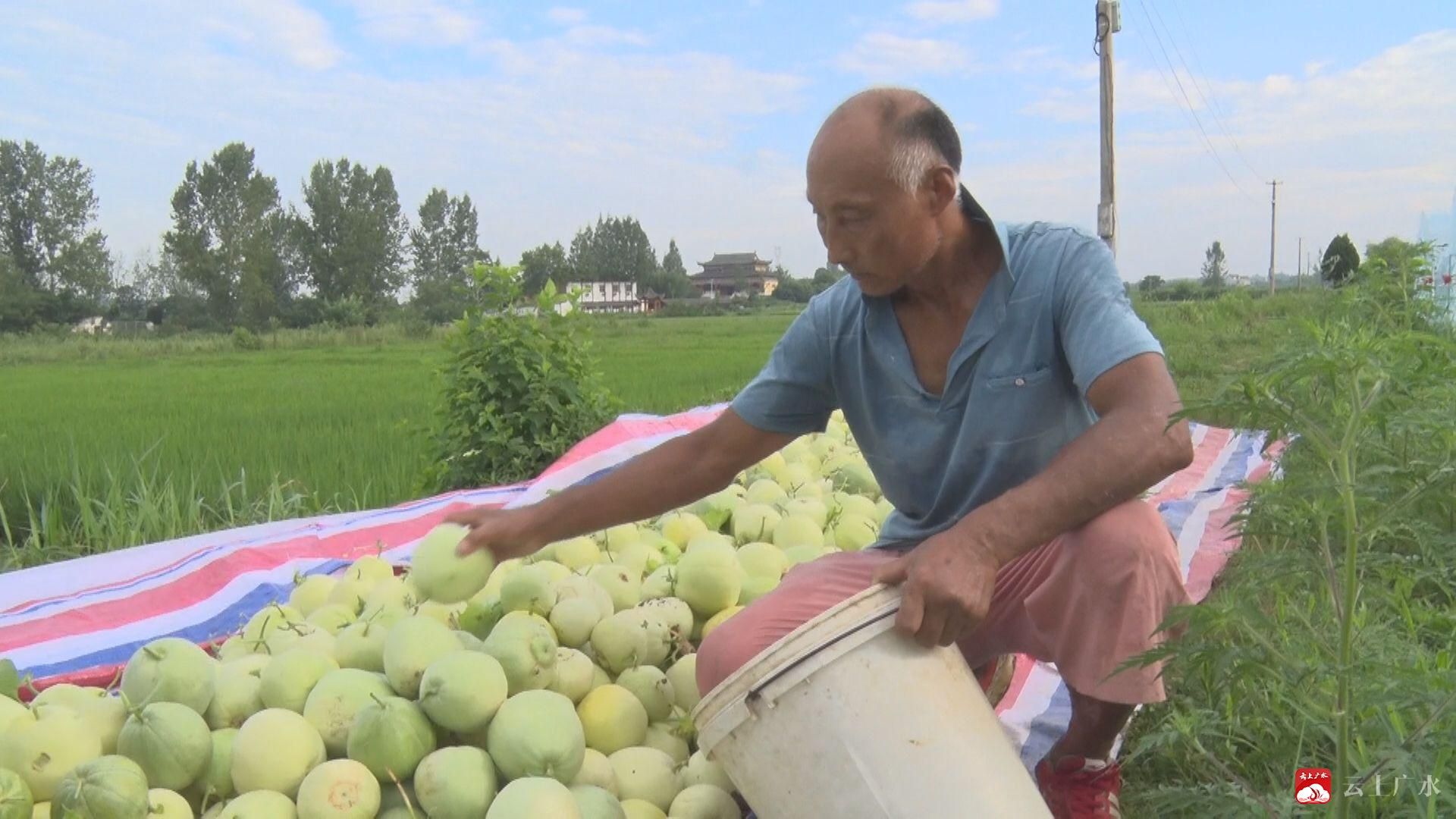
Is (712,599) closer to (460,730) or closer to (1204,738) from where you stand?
(460,730)

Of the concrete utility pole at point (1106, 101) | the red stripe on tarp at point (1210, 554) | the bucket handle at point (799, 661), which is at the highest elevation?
the concrete utility pole at point (1106, 101)

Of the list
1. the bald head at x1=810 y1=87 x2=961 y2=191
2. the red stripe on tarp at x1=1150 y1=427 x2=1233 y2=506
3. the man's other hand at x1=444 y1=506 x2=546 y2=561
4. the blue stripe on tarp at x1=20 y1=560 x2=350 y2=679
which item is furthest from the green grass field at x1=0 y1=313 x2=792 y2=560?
the bald head at x1=810 y1=87 x2=961 y2=191

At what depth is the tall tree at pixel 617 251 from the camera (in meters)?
57.7

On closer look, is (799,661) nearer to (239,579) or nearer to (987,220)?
(987,220)

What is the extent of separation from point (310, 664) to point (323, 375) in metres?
11.0

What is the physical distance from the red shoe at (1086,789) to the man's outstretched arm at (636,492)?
32.5 inches

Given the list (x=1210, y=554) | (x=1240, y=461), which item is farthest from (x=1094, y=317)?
(x=1240, y=461)

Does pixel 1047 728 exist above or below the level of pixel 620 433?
below

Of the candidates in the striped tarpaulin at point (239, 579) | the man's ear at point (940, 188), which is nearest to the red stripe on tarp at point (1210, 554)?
the striped tarpaulin at point (239, 579)

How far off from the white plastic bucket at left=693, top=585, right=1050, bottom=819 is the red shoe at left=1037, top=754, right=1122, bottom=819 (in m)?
0.53

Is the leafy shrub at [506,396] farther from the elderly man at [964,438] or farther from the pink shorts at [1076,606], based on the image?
the pink shorts at [1076,606]

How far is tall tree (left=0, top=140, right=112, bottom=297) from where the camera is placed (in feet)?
122

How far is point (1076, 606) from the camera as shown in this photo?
177 centimetres

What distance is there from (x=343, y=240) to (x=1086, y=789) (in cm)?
4447
